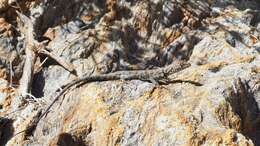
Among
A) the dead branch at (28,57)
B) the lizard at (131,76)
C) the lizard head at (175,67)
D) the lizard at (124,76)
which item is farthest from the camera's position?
the lizard head at (175,67)

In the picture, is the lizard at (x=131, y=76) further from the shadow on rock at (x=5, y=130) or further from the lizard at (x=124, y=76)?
the shadow on rock at (x=5, y=130)

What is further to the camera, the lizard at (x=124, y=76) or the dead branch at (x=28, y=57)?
the dead branch at (x=28, y=57)

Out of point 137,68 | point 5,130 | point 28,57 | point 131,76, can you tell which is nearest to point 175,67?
point 137,68

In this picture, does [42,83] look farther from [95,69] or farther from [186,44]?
[186,44]

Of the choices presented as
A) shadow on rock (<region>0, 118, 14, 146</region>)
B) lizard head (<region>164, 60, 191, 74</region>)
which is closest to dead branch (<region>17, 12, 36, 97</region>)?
shadow on rock (<region>0, 118, 14, 146</region>)

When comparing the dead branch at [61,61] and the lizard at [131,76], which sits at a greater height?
the dead branch at [61,61]

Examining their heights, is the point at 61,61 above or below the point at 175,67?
above

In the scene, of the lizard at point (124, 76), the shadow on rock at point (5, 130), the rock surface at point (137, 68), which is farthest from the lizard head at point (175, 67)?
the shadow on rock at point (5, 130)

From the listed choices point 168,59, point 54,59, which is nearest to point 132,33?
point 168,59

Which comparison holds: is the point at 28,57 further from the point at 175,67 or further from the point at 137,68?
the point at 175,67
